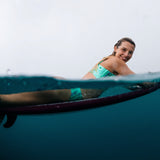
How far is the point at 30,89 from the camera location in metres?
2.10

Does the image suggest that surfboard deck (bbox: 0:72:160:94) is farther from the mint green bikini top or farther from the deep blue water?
the deep blue water

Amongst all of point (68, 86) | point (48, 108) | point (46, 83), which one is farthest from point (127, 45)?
point (48, 108)

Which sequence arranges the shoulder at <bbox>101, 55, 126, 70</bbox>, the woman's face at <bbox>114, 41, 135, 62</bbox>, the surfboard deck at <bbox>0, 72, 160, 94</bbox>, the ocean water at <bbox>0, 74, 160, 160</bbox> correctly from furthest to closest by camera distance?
the woman's face at <bbox>114, 41, 135, 62</bbox> < the shoulder at <bbox>101, 55, 126, 70</bbox> < the surfboard deck at <bbox>0, 72, 160, 94</bbox> < the ocean water at <bbox>0, 74, 160, 160</bbox>

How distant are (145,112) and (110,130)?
633 millimetres

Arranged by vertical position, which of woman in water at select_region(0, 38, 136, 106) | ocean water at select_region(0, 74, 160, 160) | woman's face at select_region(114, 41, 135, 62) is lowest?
ocean water at select_region(0, 74, 160, 160)

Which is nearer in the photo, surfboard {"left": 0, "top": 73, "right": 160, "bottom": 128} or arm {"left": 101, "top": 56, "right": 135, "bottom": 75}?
surfboard {"left": 0, "top": 73, "right": 160, "bottom": 128}

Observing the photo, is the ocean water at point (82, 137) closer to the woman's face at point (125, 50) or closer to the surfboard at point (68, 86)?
the surfboard at point (68, 86)

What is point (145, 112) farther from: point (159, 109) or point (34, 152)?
point (34, 152)

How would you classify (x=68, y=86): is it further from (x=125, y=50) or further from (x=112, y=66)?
(x=125, y=50)

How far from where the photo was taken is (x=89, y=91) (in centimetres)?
229

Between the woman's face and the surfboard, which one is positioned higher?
the woman's face

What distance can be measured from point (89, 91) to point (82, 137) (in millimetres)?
793

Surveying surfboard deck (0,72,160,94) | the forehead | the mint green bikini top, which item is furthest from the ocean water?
the forehead

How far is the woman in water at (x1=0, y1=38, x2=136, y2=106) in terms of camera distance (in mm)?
1884
